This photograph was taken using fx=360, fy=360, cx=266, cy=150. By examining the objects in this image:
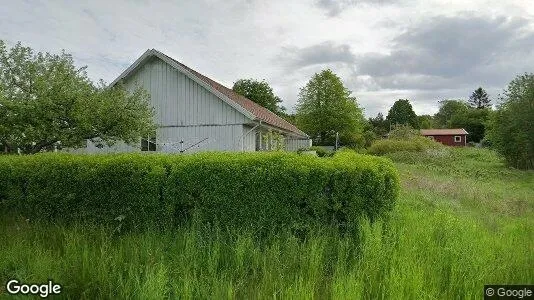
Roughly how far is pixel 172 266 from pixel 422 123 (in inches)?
3940

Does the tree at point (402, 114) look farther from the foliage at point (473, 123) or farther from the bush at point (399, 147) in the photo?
the bush at point (399, 147)

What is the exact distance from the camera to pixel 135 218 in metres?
6.33

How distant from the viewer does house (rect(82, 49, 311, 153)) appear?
19188mm

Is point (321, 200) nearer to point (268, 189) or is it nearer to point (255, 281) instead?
point (268, 189)

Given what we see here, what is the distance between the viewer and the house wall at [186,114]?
1927 cm

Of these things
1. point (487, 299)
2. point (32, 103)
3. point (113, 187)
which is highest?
point (32, 103)

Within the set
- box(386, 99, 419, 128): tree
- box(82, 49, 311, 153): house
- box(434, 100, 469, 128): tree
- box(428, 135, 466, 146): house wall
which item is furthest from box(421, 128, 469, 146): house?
box(82, 49, 311, 153): house

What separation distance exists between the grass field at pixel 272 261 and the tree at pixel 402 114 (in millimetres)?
83561

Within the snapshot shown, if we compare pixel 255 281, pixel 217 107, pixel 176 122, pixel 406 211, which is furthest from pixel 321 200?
pixel 176 122

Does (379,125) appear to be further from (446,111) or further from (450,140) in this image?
(446,111)

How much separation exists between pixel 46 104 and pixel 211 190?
7.37m

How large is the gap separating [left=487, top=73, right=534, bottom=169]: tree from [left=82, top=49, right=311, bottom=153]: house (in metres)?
22.9

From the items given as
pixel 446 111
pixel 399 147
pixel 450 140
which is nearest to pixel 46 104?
pixel 399 147

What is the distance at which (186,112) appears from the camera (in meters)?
20.0
